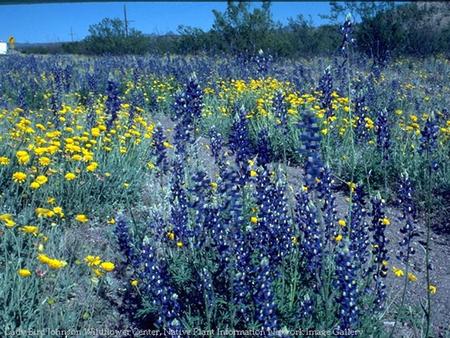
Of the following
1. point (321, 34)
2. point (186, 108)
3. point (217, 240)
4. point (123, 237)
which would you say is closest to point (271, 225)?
point (217, 240)

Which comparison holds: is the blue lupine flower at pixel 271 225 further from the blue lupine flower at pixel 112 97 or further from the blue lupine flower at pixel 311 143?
the blue lupine flower at pixel 112 97

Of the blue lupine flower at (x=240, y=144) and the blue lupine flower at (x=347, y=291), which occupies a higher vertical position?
the blue lupine flower at (x=240, y=144)

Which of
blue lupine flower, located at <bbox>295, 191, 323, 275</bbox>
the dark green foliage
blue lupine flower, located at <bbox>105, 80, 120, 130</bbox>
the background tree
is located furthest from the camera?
the background tree

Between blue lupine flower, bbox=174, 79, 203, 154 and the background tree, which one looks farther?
the background tree

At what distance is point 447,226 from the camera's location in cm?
471

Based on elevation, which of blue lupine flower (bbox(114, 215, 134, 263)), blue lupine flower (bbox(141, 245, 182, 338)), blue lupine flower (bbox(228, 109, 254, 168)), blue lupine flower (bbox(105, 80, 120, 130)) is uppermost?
blue lupine flower (bbox(105, 80, 120, 130))

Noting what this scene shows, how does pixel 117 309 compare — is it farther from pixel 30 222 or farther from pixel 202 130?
pixel 202 130

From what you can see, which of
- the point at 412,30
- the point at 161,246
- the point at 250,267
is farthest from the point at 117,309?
the point at 412,30

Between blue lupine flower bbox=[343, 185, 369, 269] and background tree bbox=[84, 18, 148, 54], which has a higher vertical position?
background tree bbox=[84, 18, 148, 54]

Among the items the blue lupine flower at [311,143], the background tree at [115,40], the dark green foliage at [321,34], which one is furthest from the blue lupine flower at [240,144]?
the background tree at [115,40]

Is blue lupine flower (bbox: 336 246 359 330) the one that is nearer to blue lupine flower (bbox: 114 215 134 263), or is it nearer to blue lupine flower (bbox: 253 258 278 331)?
blue lupine flower (bbox: 253 258 278 331)

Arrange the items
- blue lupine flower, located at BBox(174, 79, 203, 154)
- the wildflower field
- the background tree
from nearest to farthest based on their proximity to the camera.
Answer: the wildflower field
blue lupine flower, located at BBox(174, 79, 203, 154)
the background tree

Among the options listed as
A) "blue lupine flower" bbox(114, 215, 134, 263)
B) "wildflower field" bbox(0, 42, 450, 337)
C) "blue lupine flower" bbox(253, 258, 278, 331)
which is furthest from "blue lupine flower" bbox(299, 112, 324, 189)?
"blue lupine flower" bbox(114, 215, 134, 263)

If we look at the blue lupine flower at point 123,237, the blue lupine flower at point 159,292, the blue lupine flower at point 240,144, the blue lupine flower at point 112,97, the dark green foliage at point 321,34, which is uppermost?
the dark green foliage at point 321,34
